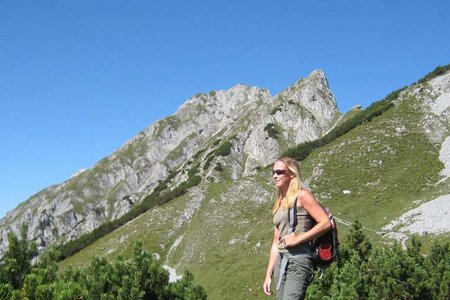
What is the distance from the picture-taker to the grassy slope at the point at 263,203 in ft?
144

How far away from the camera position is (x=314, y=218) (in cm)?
655

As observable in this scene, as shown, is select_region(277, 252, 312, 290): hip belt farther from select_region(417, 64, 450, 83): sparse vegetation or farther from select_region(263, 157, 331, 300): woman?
select_region(417, 64, 450, 83): sparse vegetation

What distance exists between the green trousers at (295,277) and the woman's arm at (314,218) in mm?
329

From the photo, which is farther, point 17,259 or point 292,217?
point 17,259

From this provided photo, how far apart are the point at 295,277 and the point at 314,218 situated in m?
1.03

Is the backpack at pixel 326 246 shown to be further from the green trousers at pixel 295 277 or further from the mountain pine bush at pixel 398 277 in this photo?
the mountain pine bush at pixel 398 277

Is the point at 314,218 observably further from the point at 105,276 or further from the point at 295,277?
the point at 105,276

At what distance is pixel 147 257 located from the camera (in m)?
11.6

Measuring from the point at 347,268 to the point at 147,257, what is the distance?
6.39 meters

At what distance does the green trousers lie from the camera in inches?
257

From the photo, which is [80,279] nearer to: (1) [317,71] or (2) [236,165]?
(2) [236,165]

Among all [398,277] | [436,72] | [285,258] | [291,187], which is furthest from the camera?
[436,72]

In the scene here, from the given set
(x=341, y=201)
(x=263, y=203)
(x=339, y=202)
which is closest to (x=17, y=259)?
(x=339, y=202)

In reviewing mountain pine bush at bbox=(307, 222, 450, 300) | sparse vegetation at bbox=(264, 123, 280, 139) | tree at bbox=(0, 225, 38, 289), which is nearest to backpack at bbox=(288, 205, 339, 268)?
mountain pine bush at bbox=(307, 222, 450, 300)
